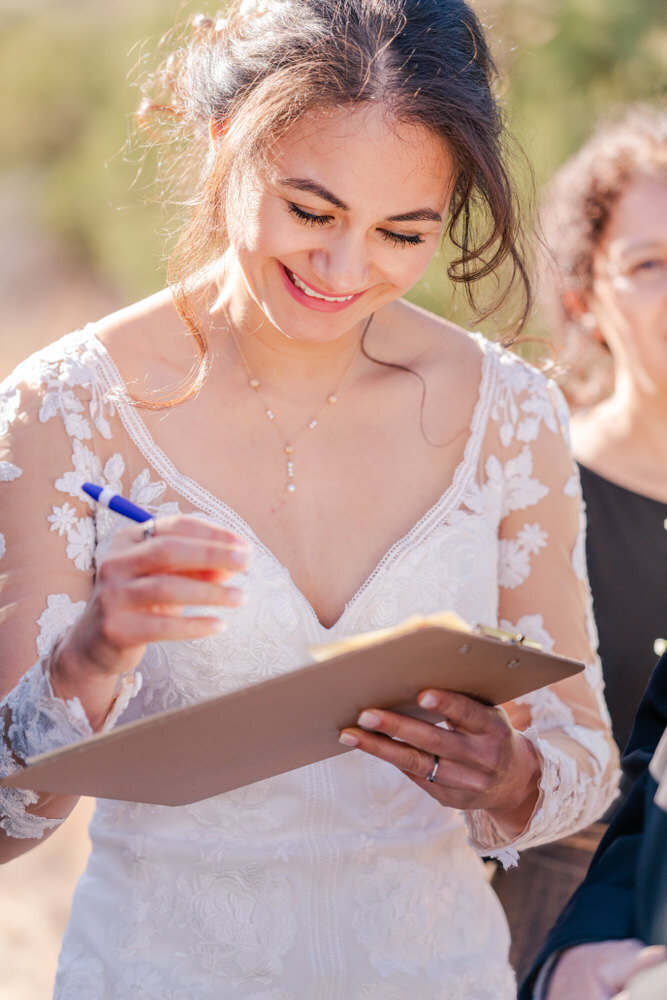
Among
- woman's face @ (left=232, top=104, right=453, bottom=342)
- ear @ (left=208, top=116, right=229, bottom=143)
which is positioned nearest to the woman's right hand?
woman's face @ (left=232, top=104, right=453, bottom=342)

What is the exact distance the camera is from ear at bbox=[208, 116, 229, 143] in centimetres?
240

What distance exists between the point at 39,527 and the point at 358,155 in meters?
0.94

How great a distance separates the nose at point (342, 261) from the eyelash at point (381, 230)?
0.11 feet

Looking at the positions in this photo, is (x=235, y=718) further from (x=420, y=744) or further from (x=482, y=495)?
(x=482, y=495)

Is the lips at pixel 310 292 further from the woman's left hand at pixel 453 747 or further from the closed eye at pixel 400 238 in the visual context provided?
the woman's left hand at pixel 453 747

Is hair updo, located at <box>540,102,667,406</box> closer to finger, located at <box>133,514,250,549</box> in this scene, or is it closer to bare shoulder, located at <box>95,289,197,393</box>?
bare shoulder, located at <box>95,289,197,393</box>

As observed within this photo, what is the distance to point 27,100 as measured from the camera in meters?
14.7

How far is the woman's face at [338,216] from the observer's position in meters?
2.19

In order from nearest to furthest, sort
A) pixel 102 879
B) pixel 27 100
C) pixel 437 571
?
pixel 102 879, pixel 437 571, pixel 27 100

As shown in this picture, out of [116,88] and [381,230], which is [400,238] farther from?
[116,88]

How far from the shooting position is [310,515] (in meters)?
2.51

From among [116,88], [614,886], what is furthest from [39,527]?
[116,88]

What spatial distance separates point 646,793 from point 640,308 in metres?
2.27

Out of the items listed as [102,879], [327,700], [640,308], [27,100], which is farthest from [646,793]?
[27,100]
